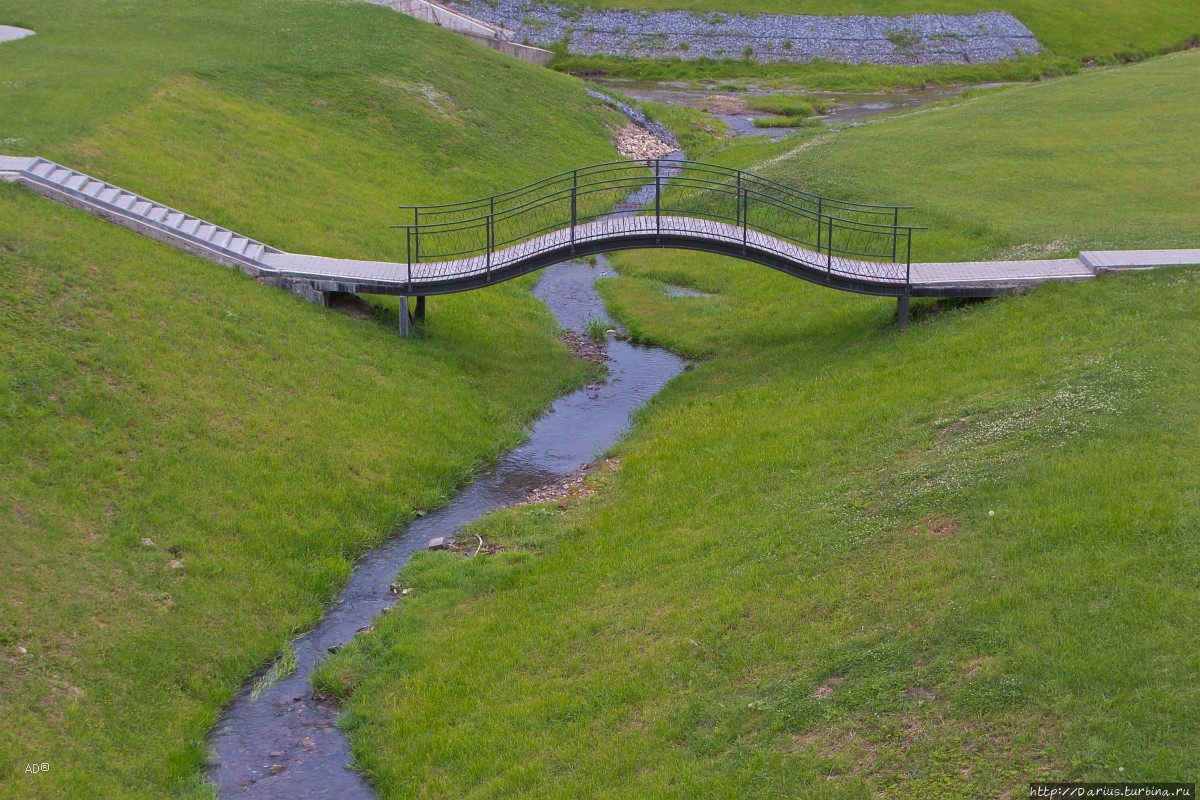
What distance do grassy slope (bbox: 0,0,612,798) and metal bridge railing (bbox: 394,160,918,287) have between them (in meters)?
→ 1.79

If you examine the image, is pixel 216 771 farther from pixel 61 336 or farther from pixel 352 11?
pixel 352 11

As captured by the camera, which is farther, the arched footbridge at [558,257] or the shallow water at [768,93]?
the shallow water at [768,93]

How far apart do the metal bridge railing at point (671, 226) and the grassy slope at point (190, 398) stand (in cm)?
179

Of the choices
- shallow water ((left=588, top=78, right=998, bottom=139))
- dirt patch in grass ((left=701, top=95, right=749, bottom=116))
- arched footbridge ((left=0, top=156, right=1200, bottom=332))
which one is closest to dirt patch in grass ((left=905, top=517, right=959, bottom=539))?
arched footbridge ((left=0, top=156, right=1200, bottom=332))

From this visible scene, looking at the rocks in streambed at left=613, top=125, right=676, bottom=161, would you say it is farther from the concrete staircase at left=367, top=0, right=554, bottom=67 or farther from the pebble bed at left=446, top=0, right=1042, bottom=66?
the pebble bed at left=446, top=0, right=1042, bottom=66

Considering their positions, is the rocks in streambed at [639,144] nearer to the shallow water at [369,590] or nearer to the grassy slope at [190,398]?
the grassy slope at [190,398]

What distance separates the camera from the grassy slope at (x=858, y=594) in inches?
474

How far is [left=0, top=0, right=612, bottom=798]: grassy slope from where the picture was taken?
1497 centimetres

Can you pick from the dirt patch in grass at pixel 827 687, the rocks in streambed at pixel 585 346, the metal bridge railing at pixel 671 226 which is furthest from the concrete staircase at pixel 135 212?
the dirt patch in grass at pixel 827 687

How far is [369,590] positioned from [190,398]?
5.26m

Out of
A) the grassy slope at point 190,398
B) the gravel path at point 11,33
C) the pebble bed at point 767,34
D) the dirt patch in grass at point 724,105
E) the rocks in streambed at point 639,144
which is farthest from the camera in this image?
the pebble bed at point 767,34

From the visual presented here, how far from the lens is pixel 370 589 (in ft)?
61.6

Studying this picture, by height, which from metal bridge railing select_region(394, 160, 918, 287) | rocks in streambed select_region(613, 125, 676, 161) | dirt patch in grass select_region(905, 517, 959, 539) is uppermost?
rocks in streambed select_region(613, 125, 676, 161)

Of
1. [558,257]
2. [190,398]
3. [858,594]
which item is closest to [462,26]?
[558,257]
